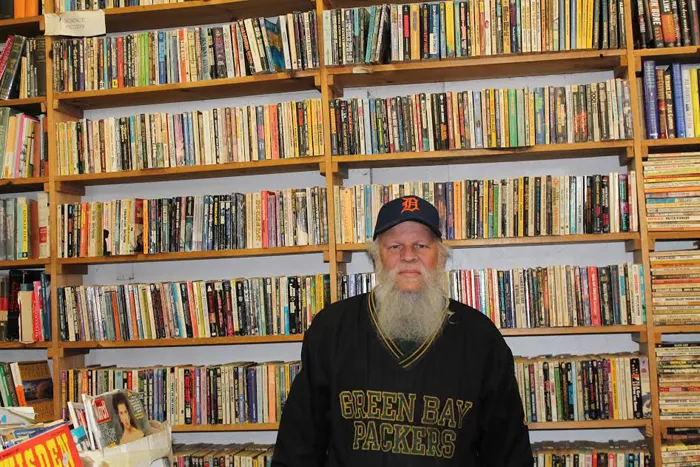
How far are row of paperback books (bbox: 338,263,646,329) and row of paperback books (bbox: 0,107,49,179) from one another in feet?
6.45

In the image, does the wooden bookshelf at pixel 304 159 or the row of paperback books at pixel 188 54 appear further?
the row of paperback books at pixel 188 54

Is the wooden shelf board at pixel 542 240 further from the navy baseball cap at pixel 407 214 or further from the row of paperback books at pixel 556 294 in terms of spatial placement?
the navy baseball cap at pixel 407 214

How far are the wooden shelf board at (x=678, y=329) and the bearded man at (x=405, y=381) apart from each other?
3.31 ft

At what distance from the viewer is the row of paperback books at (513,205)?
308 cm

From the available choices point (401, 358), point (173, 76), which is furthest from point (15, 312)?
point (401, 358)

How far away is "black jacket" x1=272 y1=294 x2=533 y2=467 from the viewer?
216 centimetres

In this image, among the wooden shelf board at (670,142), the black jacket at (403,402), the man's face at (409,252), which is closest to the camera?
the black jacket at (403,402)

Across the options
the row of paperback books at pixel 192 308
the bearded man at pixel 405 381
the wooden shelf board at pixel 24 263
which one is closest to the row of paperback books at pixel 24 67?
the wooden shelf board at pixel 24 263

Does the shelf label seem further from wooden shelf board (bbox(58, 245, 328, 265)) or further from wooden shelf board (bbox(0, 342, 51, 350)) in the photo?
wooden shelf board (bbox(0, 342, 51, 350))

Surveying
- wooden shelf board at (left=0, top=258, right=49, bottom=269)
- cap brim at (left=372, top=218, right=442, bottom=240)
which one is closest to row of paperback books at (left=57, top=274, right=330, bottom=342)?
wooden shelf board at (left=0, top=258, right=49, bottom=269)

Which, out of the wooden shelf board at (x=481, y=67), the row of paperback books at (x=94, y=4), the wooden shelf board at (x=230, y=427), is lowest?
the wooden shelf board at (x=230, y=427)

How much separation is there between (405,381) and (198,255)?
4.66ft

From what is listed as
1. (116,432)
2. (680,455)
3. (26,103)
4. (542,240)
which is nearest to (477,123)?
(542,240)

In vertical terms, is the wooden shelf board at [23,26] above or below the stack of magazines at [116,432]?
above
